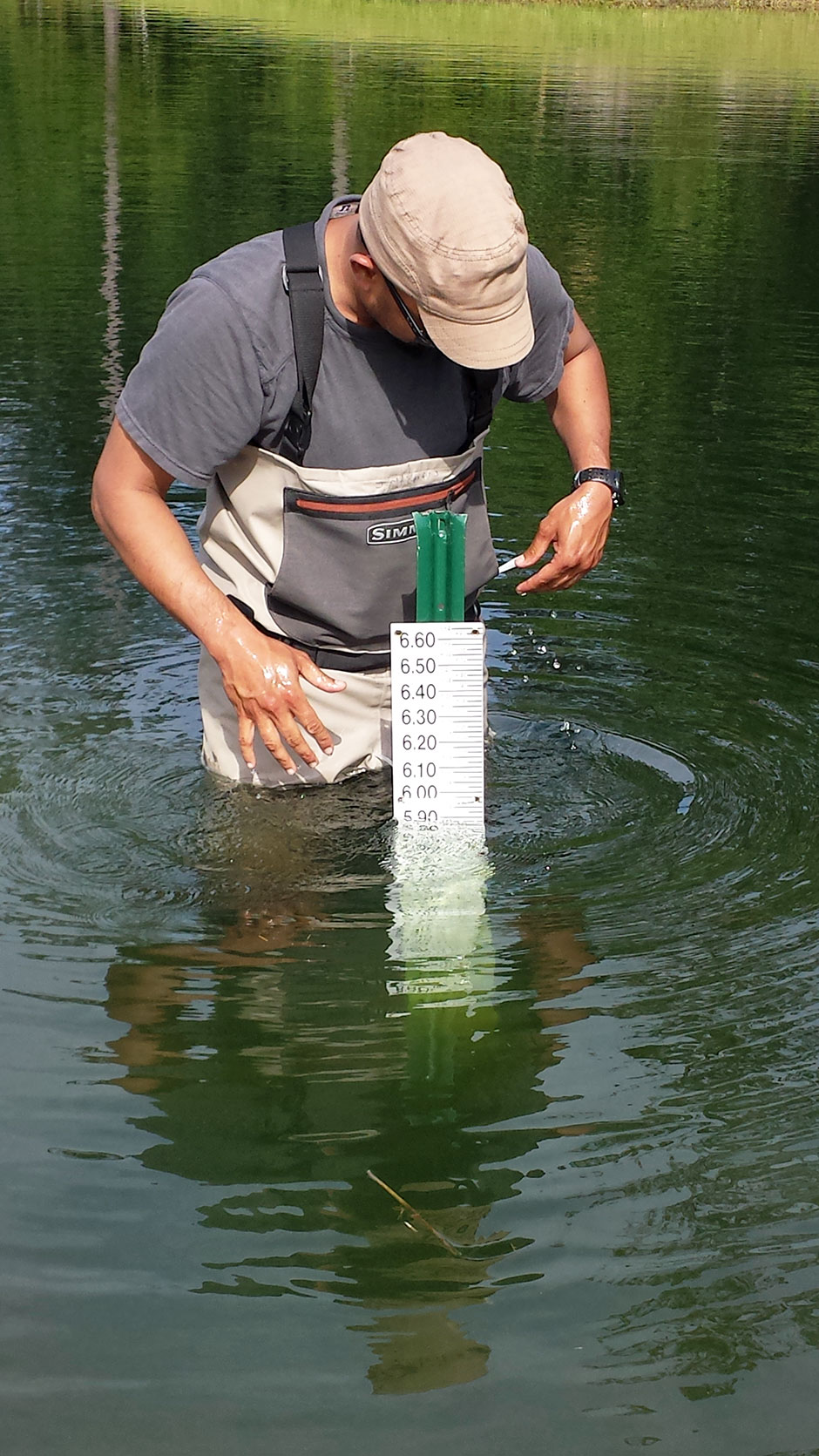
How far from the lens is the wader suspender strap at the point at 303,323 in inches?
146

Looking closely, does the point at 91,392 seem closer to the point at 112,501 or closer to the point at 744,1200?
the point at 112,501

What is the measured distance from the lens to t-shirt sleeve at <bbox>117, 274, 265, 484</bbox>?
143 inches

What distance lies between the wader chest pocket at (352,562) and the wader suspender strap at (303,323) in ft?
0.51

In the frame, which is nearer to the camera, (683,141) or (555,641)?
(555,641)

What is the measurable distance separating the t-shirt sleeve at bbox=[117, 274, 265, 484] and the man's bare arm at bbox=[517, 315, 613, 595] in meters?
0.83

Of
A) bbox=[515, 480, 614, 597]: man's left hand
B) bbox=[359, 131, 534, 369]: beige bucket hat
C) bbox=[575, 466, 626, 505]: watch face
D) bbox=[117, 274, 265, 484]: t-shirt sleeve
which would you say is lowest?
bbox=[515, 480, 614, 597]: man's left hand

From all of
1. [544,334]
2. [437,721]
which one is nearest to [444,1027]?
[437,721]

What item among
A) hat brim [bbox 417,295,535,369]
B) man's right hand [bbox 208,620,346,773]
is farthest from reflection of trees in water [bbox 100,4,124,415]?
hat brim [bbox 417,295,535,369]

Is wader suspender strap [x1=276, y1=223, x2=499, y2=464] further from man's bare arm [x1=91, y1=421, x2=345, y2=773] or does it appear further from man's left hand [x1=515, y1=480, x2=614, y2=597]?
man's left hand [x1=515, y1=480, x2=614, y2=597]

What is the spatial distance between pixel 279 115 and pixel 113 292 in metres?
13.8

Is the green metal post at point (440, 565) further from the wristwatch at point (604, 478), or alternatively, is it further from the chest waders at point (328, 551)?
the wristwatch at point (604, 478)

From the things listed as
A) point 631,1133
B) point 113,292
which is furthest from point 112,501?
point 113,292

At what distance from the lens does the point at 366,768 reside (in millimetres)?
4637

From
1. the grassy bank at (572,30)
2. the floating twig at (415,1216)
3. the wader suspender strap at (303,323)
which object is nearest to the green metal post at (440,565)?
the wader suspender strap at (303,323)
